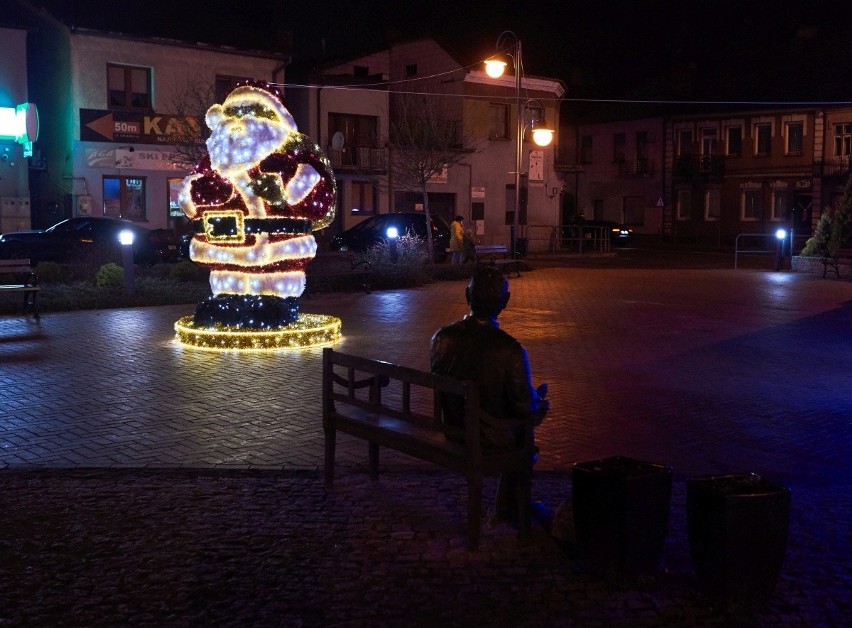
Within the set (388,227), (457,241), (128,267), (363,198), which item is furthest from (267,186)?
(363,198)

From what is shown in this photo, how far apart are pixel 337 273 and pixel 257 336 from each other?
8853 mm

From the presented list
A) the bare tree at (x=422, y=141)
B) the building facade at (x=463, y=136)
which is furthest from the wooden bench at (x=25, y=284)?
the building facade at (x=463, y=136)

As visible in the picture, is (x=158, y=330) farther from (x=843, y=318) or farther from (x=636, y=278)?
(x=636, y=278)

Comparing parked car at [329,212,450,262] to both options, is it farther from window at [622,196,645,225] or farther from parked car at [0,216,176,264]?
window at [622,196,645,225]

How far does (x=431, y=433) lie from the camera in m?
5.81

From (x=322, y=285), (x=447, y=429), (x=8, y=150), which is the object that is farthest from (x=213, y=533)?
(x=8, y=150)

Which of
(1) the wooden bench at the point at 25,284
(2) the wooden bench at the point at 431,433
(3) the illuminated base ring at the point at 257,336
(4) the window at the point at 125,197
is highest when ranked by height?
(4) the window at the point at 125,197

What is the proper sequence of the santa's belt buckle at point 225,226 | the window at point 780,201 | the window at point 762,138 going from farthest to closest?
the window at point 762,138
the window at point 780,201
the santa's belt buckle at point 225,226

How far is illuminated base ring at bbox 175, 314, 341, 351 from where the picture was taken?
487 inches

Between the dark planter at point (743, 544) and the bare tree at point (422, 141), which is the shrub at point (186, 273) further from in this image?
the dark planter at point (743, 544)

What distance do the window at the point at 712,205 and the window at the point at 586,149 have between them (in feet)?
26.6

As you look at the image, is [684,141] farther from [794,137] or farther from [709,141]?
[794,137]

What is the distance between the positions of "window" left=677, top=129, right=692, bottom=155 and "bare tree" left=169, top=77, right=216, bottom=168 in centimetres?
2880

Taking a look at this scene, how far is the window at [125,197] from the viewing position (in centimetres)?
3312
